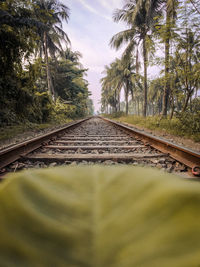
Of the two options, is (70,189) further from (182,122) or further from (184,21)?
(184,21)

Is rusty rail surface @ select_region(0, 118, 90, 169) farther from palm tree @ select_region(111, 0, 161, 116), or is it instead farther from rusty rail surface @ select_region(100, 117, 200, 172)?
palm tree @ select_region(111, 0, 161, 116)

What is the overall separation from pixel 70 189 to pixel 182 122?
17.8 ft

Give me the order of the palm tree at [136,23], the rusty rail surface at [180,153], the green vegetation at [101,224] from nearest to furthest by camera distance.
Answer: the green vegetation at [101,224] < the rusty rail surface at [180,153] < the palm tree at [136,23]

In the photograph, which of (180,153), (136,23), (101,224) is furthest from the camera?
(136,23)

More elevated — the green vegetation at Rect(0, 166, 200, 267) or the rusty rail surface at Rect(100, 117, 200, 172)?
the green vegetation at Rect(0, 166, 200, 267)

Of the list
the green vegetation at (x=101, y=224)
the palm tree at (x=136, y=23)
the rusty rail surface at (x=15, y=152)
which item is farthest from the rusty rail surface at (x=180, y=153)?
the palm tree at (x=136, y=23)

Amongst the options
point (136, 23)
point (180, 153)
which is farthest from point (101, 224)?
point (136, 23)

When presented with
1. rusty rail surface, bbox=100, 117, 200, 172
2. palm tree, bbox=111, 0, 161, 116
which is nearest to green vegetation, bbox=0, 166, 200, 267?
rusty rail surface, bbox=100, 117, 200, 172

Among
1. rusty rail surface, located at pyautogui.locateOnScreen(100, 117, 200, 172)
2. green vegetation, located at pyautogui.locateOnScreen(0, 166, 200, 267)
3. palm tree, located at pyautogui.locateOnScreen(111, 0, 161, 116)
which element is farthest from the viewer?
palm tree, located at pyautogui.locateOnScreen(111, 0, 161, 116)

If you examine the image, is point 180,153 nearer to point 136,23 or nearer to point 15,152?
point 15,152

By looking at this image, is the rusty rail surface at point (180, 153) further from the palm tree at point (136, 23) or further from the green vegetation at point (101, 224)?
the palm tree at point (136, 23)

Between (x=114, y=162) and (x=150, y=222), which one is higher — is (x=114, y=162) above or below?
below

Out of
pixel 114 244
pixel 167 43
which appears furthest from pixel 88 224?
pixel 167 43

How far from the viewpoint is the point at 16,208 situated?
1.86 feet
